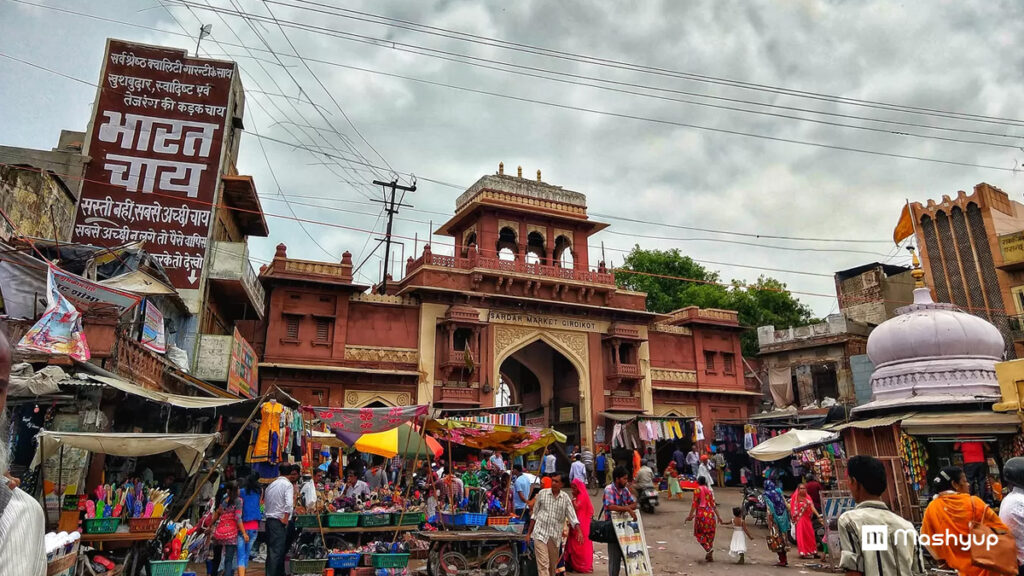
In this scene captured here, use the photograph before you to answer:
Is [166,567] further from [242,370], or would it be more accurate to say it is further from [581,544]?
[242,370]

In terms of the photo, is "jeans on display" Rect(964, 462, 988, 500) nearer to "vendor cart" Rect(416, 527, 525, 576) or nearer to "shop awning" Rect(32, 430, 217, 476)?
"vendor cart" Rect(416, 527, 525, 576)

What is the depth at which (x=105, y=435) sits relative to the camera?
7125 mm

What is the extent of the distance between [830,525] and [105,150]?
18049 mm

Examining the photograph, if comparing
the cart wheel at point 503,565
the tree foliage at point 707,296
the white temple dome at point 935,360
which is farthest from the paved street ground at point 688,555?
the tree foliage at point 707,296

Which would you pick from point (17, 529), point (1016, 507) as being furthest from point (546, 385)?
point (17, 529)

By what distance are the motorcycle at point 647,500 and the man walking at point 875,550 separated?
42.3 feet

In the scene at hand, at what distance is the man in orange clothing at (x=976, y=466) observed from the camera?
9641mm

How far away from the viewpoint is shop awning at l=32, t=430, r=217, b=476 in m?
6.86

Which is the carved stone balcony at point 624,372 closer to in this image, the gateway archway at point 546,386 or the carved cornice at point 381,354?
the gateway archway at point 546,386

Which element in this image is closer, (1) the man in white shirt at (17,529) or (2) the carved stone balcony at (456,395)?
(1) the man in white shirt at (17,529)

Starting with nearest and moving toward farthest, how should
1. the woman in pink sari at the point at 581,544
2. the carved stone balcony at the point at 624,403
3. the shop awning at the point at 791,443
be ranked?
the woman in pink sari at the point at 581,544
the shop awning at the point at 791,443
the carved stone balcony at the point at 624,403

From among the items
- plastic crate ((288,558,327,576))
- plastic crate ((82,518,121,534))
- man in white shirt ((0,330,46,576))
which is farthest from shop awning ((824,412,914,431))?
man in white shirt ((0,330,46,576))

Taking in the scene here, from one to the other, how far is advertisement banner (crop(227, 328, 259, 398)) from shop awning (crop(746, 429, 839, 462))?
12.4m

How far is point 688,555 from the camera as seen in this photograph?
10.7m
